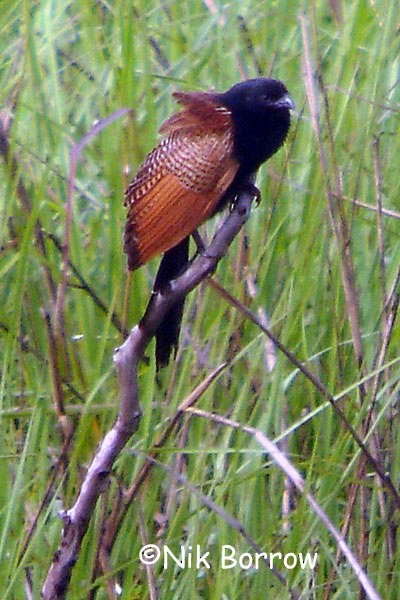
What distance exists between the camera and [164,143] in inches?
68.5

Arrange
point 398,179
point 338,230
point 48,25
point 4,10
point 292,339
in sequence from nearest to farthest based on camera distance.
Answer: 1. point 338,230
2. point 292,339
3. point 398,179
4. point 48,25
5. point 4,10

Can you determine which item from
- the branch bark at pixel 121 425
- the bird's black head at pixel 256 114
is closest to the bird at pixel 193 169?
the bird's black head at pixel 256 114

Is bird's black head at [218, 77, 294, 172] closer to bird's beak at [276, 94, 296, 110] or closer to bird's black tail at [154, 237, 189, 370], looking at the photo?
bird's beak at [276, 94, 296, 110]

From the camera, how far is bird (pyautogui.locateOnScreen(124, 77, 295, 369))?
5.33ft

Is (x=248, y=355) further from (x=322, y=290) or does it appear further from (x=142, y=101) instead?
(x=142, y=101)

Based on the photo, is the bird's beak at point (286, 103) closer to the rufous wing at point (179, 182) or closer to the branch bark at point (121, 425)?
the rufous wing at point (179, 182)

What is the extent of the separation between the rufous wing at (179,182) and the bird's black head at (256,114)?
20mm

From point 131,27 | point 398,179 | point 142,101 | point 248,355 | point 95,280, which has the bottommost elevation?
point 248,355

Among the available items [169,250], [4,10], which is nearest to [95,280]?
[169,250]

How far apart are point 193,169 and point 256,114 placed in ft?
0.52

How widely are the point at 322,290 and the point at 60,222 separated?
499mm

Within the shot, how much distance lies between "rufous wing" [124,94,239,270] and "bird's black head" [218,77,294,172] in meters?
0.02

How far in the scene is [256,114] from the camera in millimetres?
1812

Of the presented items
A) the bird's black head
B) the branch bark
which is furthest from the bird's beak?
the branch bark
